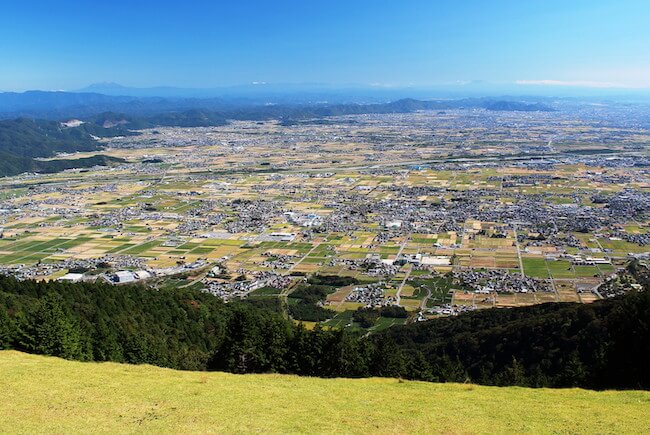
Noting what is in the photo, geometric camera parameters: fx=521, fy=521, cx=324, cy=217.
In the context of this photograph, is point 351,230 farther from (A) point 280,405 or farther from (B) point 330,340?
(A) point 280,405

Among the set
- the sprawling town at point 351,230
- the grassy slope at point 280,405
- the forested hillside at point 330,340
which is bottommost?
the sprawling town at point 351,230

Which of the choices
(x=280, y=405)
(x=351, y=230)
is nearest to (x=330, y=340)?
(x=280, y=405)

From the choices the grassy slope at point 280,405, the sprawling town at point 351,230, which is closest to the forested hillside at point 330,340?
the grassy slope at point 280,405

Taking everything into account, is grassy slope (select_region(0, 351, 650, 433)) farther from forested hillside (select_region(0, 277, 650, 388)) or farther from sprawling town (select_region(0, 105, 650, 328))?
sprawling town (select_region(0, 105, 650, 328))

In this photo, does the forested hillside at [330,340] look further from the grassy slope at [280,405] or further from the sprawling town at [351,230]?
the sprawling town at [351,230]

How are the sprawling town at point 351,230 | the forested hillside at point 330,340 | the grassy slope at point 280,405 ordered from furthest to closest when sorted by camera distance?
the sprawling town at point 351,230, the forested hillside at point 330,340, the grassy slope at point 280,405

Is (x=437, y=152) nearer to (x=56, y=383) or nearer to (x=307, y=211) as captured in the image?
(x=307, y=211)

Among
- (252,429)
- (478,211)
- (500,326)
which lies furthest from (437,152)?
(252,429)
